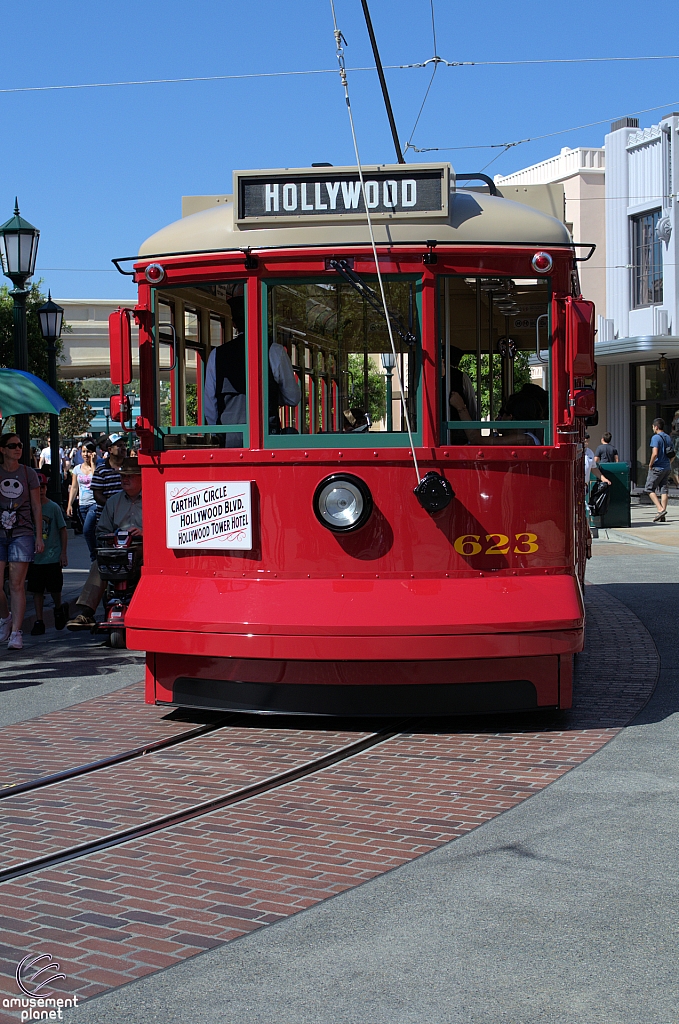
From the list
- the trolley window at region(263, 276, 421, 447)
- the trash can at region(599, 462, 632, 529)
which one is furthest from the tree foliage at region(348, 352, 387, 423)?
the trash can at region(599, 462, 632, 529)

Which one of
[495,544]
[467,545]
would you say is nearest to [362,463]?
[467,545]

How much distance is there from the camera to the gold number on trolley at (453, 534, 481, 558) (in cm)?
663

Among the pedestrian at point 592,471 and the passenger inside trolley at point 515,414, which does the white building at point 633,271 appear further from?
the passenger inside trolley at point 515,414

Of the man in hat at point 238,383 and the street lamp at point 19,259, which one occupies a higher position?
the street lamp at point 19,259

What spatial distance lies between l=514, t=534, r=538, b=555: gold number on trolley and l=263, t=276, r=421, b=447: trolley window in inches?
31.1

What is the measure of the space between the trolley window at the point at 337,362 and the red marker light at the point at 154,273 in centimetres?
65

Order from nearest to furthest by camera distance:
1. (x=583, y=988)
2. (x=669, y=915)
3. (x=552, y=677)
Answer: (x=583, y=988)
(x=669, y=915)
(x=552, y=677)

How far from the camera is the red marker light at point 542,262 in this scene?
6.74 metres

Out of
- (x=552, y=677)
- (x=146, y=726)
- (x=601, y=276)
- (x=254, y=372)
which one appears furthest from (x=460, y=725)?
(x=601, y=276)

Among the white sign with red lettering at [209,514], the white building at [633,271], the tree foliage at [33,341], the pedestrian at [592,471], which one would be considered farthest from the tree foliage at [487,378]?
the tree foliage at [33,341]

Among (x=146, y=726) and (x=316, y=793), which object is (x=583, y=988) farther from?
(x=146, y=726)

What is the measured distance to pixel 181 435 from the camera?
710cm

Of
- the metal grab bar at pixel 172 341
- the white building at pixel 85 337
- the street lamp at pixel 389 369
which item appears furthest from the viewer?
the white building at pixel 85 337

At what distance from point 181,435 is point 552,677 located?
255cm
